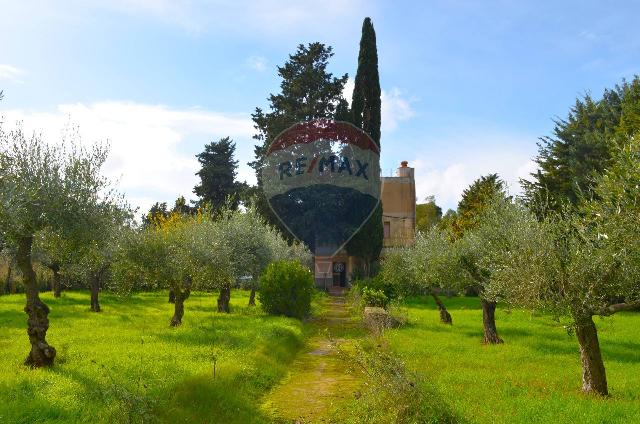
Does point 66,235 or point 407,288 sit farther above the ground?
point 66,235

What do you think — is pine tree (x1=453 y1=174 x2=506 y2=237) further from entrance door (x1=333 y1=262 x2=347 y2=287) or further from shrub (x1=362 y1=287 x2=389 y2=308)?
shrub (x1=362 y1=287 x2=389 y2=308)

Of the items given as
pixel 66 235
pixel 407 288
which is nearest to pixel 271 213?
pixel 407 288

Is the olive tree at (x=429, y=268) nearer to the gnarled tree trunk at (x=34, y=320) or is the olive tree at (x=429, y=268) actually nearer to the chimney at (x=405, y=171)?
the gnarled tree trunk at (x=34, y=320)

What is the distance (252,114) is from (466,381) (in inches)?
1826

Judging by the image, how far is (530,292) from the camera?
39.2ft

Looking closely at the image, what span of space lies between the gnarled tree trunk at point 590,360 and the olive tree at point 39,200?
41.6ft

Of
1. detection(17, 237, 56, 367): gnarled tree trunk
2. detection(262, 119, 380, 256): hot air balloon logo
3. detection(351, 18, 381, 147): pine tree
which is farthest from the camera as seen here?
detection(262, 119, 380, 256): hot air balloon logo

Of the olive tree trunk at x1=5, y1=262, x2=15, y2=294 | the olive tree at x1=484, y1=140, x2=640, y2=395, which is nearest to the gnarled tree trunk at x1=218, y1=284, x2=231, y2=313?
the olive tree at x1=484, y1=140, x2=640, y2=395

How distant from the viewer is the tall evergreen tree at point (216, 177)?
68.9 metres

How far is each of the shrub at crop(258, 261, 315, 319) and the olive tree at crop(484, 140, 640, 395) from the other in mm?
16314

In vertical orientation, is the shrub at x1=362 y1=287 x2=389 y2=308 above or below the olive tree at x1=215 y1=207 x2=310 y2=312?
below

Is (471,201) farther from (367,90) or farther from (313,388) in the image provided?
(313,388)

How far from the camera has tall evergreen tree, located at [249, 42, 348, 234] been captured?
52.3 m

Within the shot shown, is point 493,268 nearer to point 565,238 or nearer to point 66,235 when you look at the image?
point 565,238
